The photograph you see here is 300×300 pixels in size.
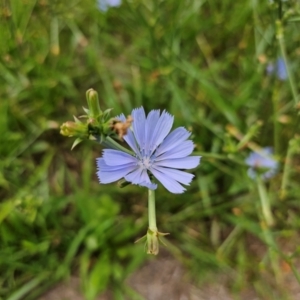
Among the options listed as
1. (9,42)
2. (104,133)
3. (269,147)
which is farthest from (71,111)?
(104,133)

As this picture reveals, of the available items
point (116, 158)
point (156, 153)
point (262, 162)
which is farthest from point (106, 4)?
point (116, 158)

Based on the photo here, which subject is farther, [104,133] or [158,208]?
[158,208]

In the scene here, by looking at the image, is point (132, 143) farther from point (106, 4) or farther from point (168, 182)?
point (106, 4)

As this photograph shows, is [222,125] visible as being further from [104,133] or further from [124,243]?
[104,133]

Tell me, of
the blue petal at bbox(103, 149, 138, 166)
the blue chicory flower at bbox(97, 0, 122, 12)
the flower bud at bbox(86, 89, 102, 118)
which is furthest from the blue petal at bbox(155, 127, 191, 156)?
the blue chicory flower at bbox(97, 0, 122, 12)

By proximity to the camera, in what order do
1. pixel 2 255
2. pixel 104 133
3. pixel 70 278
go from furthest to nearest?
pixel 70 278, pixel 2 255, pixel 104 133

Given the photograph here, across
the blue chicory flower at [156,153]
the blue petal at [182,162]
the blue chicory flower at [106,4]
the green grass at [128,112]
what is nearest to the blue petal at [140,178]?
the blue chicory flower at [156,153]

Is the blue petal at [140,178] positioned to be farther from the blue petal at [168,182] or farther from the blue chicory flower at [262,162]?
the blue chicory flower at [262,162]
